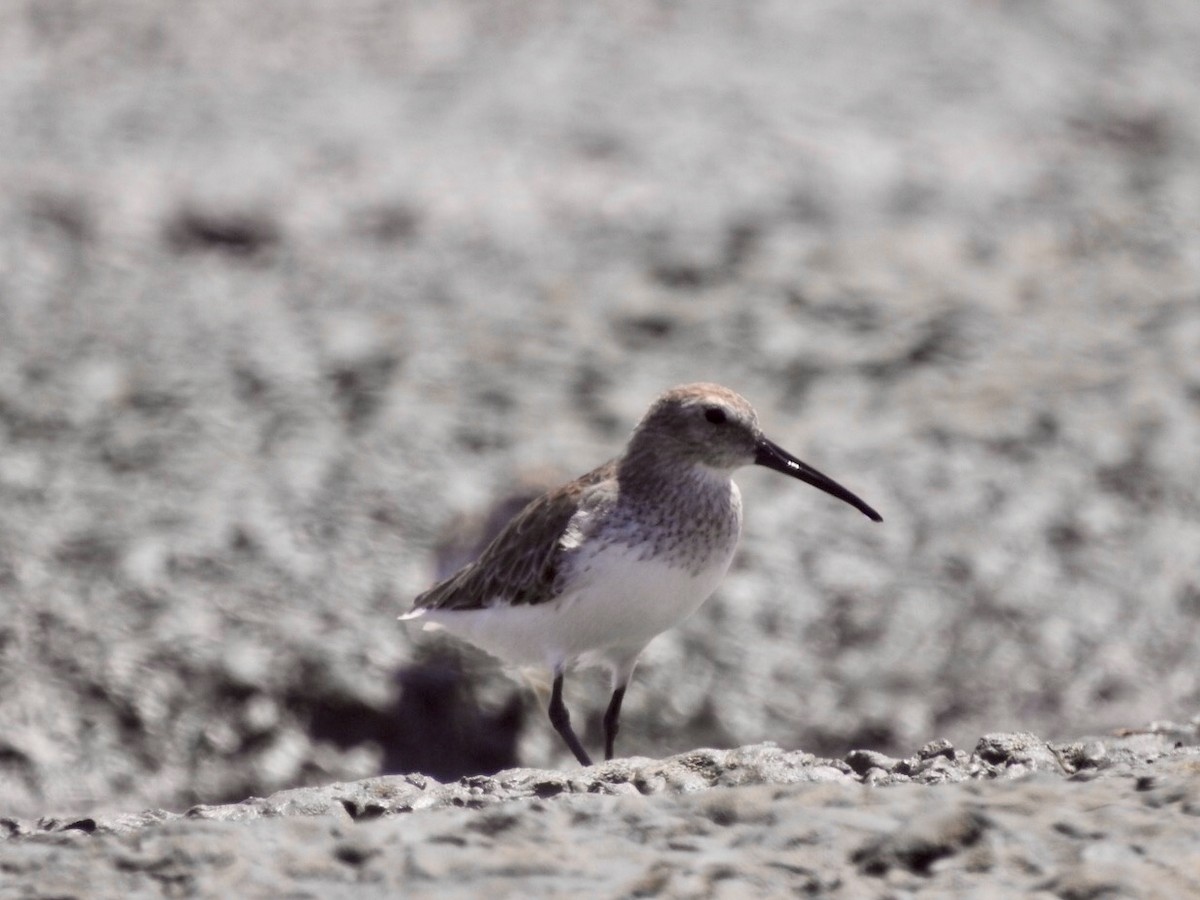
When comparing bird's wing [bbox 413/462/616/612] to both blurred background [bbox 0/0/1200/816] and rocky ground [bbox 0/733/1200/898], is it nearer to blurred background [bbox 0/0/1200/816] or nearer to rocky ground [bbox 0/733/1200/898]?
blurred background [bbox 0/0/1200/816]

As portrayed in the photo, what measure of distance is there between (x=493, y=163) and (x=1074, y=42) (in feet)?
17.0

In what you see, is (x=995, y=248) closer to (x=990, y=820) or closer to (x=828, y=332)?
(x=828, y=332)

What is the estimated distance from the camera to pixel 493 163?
14.8 m

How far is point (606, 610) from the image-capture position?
886 cm

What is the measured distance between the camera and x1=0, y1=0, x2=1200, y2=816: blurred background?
11.1 meters

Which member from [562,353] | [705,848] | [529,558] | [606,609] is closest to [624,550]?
[606,609]

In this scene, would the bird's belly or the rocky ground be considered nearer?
the rocky ground

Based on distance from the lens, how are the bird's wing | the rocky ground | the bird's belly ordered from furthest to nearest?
the bird's wing, the bird's belly, the rocky ground

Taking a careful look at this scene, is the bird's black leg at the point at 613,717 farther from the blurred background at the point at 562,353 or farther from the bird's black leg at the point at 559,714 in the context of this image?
the blurred background at the point at 562,353

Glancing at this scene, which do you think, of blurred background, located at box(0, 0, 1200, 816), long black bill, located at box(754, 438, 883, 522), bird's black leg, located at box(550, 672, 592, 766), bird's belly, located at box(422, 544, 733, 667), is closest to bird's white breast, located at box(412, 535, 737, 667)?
bird's belly, located at box(422, 544, 733, 667)

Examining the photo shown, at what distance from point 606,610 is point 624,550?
0.96ft

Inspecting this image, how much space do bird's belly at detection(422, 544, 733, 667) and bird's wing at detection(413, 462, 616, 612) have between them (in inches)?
2.9

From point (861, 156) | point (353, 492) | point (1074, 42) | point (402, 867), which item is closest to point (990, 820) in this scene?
point (402, 867)

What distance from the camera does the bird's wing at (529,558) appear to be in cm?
903
